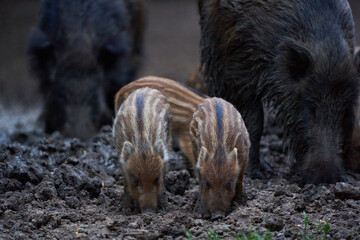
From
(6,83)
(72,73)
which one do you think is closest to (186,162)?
(72,73)

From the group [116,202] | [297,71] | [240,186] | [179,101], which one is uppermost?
[297,71]

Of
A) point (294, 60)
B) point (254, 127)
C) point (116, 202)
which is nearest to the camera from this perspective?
point (116, 202)

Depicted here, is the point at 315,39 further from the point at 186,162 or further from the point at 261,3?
the point at 186,162

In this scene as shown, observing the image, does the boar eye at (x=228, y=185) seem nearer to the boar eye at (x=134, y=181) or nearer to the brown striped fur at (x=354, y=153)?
the boar eye at (x=134, y=181)

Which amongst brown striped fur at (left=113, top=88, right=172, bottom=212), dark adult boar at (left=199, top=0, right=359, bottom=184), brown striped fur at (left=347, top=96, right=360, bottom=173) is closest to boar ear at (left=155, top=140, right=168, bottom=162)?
brown striped fur at (left=113, top=88, right=172, bottom=212)

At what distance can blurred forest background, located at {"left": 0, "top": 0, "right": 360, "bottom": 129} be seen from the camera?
922cm

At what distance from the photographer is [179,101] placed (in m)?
4.74

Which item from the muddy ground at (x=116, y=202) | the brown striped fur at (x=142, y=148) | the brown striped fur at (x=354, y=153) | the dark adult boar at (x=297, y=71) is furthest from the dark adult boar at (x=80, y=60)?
the brown striped fur at (x=354, y=153)

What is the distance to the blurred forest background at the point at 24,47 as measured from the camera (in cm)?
922

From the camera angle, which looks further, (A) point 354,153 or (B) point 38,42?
(B) point 38,42

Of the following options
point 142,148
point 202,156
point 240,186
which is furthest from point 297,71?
point 142,148

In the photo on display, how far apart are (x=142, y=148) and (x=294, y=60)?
1497 mm

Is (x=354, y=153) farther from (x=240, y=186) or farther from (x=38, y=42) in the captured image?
(x=38, y=42)

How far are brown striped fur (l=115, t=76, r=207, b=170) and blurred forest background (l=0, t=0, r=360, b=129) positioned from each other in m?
3.36
